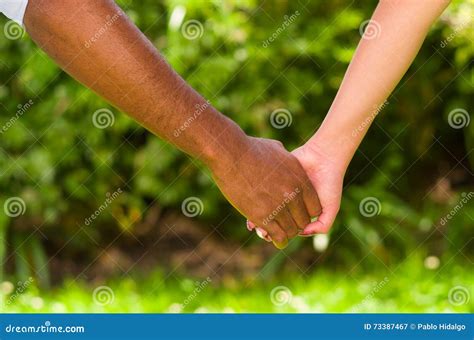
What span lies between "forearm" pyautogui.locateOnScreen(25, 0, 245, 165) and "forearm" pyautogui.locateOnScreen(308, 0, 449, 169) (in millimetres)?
462

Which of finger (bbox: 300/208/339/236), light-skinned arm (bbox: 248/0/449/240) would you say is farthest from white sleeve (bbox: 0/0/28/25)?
finger (bbox: 300/208/339/236)

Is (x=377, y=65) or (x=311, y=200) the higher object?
(x=377, y=65)

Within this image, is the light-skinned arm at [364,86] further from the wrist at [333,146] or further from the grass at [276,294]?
the grass at [276,294]

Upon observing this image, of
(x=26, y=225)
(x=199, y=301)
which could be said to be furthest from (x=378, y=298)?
(x=26, y=225)

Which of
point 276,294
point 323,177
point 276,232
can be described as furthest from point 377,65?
point 276,294

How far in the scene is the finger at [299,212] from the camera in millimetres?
2904

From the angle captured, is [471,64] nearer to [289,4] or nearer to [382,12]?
[289,4]

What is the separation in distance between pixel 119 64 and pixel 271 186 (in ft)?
2.15

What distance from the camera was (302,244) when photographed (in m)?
4.23

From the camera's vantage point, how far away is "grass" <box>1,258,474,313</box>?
3.77 m

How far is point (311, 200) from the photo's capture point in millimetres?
2951

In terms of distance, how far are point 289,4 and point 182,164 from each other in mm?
883

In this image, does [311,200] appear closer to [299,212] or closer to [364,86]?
[299,212]

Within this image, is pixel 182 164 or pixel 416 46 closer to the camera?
pixel 416 46
